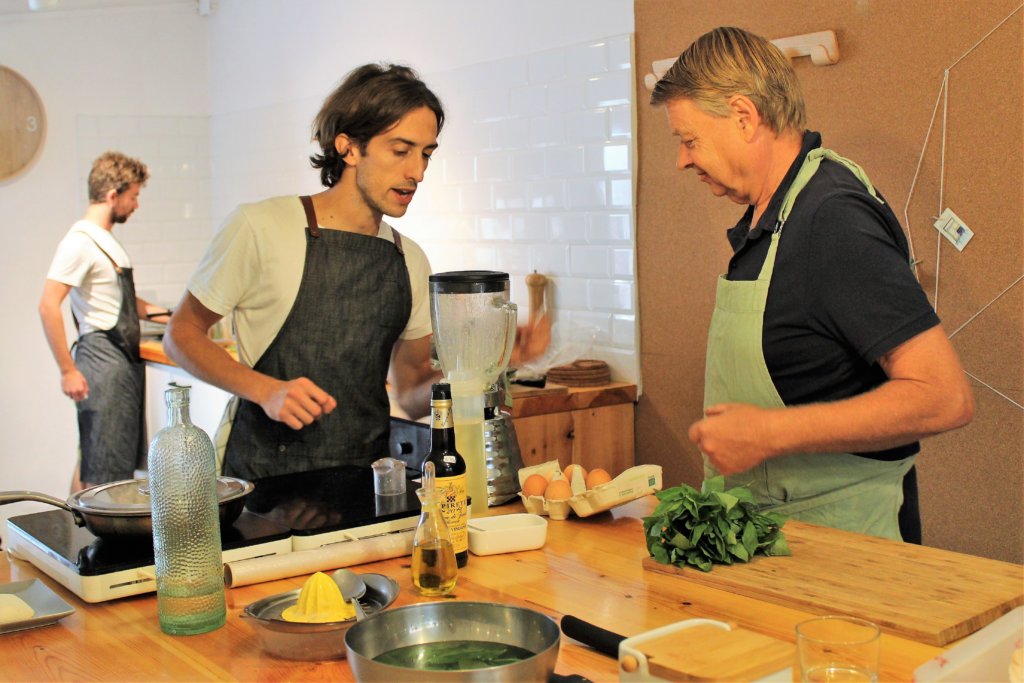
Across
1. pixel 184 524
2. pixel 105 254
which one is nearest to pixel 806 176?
pixel 184 524

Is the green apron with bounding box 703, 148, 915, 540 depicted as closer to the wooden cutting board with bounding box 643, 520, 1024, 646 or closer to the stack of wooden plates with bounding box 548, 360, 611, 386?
the wooden cutting board with bounding box 643, 520, 1024, 646

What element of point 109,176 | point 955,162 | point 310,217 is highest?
point 109,176

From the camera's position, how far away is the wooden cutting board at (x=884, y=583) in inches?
58.3

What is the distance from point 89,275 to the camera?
16.5 ft

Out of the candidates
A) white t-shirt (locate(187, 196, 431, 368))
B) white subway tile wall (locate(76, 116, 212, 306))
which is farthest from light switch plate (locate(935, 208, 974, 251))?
white subway tile wall (locate(76, 116, 212, 306))

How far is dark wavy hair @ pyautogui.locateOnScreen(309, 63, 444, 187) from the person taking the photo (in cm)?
269

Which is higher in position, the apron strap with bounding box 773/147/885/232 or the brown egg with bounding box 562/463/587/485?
the apron strap with bounding box 773/147/885/232

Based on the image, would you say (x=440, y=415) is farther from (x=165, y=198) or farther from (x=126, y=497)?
(x=165, y=198)

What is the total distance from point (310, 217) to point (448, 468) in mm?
1200

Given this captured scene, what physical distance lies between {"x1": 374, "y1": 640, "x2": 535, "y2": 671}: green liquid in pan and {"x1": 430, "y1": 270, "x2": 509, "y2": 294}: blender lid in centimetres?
92

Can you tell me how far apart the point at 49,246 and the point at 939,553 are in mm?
5469

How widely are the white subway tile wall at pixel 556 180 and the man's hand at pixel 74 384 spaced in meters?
1.88

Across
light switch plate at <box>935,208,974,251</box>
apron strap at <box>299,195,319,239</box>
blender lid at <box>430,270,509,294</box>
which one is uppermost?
apron strap at <box>299,195,319,239</box>

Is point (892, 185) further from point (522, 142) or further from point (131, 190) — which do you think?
point (131, 190)
